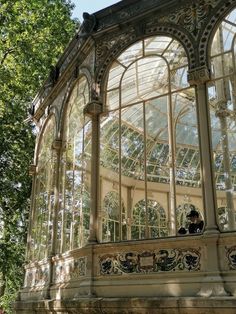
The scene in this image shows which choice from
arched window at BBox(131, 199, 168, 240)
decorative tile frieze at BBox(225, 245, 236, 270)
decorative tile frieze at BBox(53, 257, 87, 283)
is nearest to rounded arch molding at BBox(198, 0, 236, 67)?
decorative tile frieze at BBox(225, 245, 236, 270)

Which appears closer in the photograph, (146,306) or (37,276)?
(146,306)

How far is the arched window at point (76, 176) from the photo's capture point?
32.3 ft

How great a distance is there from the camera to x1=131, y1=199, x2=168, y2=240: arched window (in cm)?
1473

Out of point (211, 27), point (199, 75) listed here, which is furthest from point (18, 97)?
point (199, 75)

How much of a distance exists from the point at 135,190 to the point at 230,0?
323 inches

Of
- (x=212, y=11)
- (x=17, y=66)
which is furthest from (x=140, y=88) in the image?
(x=17, y=66)

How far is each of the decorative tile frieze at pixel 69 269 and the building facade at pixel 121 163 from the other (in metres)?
0.04

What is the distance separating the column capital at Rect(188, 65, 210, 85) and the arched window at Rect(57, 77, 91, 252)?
3.05m

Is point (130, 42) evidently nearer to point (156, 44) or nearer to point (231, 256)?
point (156, 44)

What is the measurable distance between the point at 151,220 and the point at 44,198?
4.59 metres

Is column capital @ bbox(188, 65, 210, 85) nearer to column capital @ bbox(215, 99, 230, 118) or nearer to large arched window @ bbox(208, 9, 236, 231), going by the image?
large arched window @ bbox(208, 9, 236, 231)

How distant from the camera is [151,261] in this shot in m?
7.89

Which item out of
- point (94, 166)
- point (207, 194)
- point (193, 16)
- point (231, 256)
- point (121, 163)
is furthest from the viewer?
point (121, 163)

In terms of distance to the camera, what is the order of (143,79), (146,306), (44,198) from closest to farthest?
(146,306)
(143,79)
(44,198)
